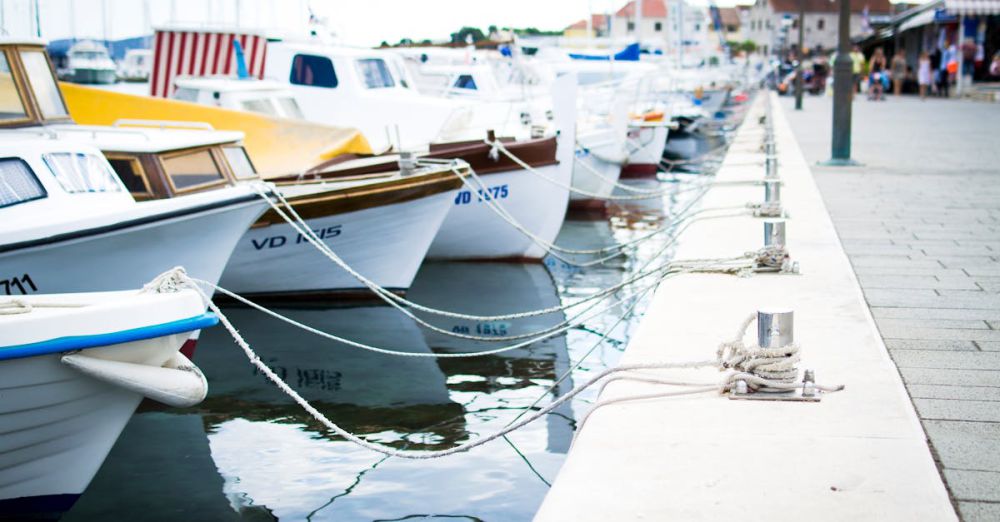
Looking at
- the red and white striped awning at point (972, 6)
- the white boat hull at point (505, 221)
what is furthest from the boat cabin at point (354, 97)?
the red and white striped awning at point (972, 6)

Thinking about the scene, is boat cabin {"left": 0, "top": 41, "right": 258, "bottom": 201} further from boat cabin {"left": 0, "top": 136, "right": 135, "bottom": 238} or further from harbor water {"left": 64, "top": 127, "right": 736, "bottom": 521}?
harbor water {"left": 64, "top": 127, "right": 736, "bottom": 521}

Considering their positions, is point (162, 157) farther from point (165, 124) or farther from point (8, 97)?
point (165, 124)

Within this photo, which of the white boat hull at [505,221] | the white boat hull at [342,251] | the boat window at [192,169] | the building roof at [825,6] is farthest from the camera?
the building roof at [825,6]

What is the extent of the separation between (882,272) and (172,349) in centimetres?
473

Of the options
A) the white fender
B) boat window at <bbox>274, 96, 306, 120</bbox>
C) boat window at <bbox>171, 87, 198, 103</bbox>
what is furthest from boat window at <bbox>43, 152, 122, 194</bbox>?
boat window at <bbox>274, 96, 306, 120</bbox>

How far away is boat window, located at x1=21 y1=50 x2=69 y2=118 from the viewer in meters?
9.38

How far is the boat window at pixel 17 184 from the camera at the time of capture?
7777mm

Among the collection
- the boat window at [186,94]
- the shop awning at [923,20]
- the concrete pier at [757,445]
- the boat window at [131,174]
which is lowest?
the concrete pier at [757,445]

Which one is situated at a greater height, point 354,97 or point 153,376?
point 354,97

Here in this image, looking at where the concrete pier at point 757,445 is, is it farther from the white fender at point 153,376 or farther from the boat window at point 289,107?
the boat window at point 289,107

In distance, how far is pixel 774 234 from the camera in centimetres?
702

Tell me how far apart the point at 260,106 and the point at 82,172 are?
663 centimetres

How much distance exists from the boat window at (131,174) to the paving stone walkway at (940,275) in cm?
593

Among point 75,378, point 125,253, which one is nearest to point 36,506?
point 75,378
